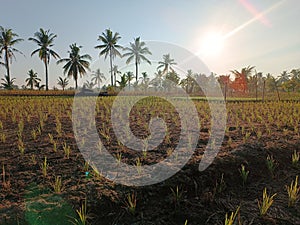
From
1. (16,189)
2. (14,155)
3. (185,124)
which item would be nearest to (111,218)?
(16,189)

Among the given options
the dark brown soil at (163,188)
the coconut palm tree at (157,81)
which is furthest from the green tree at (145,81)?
the dark brown soil at (163,188)

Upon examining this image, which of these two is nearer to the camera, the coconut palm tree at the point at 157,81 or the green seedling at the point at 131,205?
the green seedling at the point at 131,205

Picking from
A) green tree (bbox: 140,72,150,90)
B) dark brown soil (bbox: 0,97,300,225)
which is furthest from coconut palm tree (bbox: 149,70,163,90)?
dark brown soil (bbox: 0,97,300,225)

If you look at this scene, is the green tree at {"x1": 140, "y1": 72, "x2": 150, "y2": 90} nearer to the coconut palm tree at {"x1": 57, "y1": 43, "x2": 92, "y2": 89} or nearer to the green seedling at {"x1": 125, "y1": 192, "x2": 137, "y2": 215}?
the coconut palm tree at {"x1": 57, "y1": 43, "x2": 92, "y2": 89}

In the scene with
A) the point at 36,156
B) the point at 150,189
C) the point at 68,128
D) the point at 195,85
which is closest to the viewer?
the point at 150,189

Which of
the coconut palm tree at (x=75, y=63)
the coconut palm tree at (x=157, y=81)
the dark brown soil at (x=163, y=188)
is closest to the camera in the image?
the dark brown soil at (x=163, y=188)

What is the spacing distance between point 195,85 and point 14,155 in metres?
38.9

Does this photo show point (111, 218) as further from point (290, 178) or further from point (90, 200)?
point (290, 178)

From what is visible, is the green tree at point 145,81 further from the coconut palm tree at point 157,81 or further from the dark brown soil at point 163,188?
the dark brown soil at point 163,188

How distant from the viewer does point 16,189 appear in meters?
2.09

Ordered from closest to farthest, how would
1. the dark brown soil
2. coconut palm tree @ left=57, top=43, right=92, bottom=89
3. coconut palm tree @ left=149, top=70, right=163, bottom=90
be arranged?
the dark brown soil
coconut palm tree @ left=57, top=43, right=92, bottom=89
coconut palm tree @ left=149, top=70, right=163, bottom=90

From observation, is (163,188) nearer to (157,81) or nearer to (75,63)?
(75,63)

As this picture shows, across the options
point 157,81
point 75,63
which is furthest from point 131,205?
point 157,81

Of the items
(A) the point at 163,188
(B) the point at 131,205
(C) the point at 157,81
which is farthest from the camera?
(C) the point at 157,81
